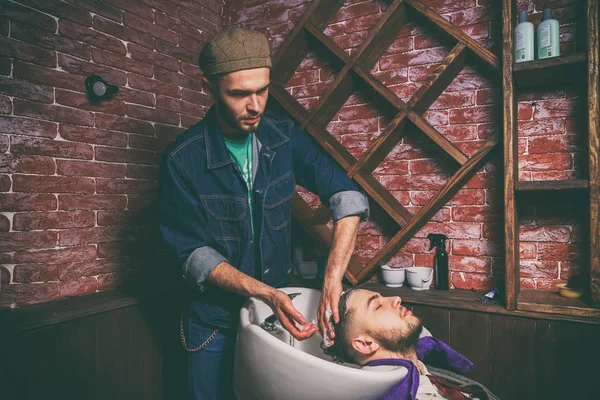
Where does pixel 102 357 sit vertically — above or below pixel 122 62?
below

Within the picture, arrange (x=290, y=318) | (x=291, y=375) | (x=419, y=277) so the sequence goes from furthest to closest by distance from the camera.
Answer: (x=419, y=277) < (x=290, y=318) < (x=291, y=375)

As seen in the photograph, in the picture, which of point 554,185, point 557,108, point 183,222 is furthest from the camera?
point 557,108

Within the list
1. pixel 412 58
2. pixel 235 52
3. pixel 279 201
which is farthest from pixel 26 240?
pixel 412 58

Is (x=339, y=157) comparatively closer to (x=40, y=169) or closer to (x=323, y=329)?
(x=323, y=329)

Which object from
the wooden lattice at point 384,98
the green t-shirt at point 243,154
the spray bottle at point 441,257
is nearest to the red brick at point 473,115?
the wooden lattice at point 384,98

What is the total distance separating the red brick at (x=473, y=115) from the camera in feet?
6.80

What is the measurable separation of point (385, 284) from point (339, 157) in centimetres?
71

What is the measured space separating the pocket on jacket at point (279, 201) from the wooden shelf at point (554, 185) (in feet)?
3.16

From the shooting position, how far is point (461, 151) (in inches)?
81.8

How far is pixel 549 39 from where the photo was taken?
174 cm

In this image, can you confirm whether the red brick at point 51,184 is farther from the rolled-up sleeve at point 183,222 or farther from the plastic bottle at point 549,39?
the plastic bottle at point 549,39

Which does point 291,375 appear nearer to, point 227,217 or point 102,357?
point 227,217

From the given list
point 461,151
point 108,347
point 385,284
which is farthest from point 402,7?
point 108,347

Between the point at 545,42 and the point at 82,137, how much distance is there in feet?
6.92
